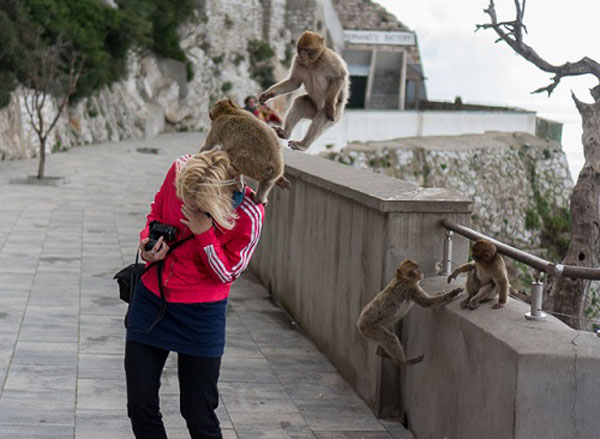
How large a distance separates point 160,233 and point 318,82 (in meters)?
0.85

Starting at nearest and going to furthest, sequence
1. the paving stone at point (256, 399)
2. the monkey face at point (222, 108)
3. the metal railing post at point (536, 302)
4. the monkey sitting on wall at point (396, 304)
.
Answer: the monkey face at point (222, 108) → the metal railing post at point (536, 302) → the monkey sitting on wall at point (396, 304) → the paving stone at point (256, 399)

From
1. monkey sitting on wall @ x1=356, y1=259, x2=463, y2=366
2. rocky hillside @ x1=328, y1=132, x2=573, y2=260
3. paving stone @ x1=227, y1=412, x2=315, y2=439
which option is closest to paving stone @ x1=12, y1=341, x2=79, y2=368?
paving stone @ x1=227, y1=412, x2=315, y2=439

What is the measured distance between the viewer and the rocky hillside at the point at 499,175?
3588 centimetres

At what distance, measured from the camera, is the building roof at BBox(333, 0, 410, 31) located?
5450cm

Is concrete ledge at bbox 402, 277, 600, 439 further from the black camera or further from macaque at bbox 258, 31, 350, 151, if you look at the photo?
the black camera

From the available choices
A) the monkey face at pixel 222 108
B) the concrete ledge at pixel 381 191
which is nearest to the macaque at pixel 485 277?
the concrete ledge at pixel 381 191

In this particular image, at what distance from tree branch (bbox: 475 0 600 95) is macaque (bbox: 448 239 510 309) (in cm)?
983

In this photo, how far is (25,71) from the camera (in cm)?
2364

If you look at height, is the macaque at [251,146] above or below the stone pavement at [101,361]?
above

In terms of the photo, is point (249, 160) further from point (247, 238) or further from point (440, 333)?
point (440, 333)

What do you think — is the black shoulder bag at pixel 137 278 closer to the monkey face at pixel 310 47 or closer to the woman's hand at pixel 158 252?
the woman's hand at pixel 158 252

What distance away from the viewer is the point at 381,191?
238 inches

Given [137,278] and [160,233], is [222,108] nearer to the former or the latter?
[160,233]

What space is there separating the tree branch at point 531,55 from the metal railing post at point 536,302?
33.3 ft
